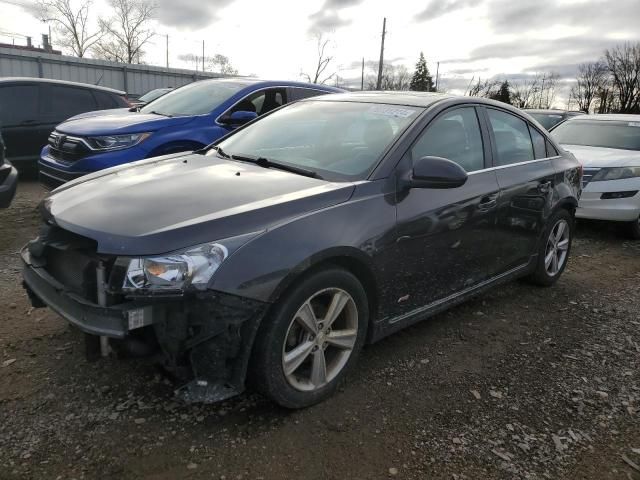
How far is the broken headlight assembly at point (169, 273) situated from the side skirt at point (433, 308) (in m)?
1.16

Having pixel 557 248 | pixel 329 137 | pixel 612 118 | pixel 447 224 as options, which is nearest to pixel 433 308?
pixel 447 224

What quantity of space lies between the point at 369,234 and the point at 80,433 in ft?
5.56

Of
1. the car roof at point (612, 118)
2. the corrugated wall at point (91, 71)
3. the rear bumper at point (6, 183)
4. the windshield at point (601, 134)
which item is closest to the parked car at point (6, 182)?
the rear bumper at point (6, 183)

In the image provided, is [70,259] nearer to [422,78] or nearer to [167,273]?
[167,273]

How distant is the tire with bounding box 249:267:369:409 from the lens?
242cm

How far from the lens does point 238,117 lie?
562 centimetres

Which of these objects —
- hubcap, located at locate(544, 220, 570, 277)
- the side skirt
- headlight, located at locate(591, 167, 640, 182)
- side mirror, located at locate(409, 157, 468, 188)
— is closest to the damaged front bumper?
the side skirt

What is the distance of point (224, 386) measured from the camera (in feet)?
7.81

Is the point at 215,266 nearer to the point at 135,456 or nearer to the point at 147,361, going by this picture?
the point at 147,361

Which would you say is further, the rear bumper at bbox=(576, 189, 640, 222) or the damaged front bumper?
the rear bumper at bbox=(576, 189, 640, 222)

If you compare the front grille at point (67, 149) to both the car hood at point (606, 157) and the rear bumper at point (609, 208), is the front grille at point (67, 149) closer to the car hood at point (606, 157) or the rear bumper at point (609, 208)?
the rear bumper at point (609, 208)

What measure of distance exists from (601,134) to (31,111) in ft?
28.1

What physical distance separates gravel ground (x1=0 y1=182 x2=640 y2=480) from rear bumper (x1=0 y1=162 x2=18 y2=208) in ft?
5.52

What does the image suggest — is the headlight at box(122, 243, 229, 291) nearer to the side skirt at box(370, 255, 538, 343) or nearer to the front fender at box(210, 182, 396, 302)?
the front fender at box(210, 182, 396, 302)
